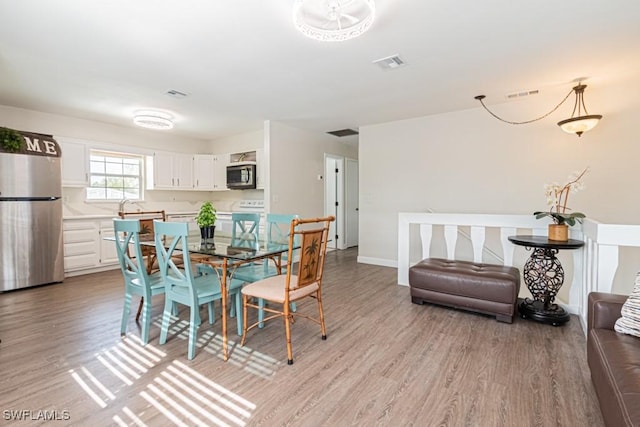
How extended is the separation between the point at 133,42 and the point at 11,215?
311cm

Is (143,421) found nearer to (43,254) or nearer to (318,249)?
(318,249)

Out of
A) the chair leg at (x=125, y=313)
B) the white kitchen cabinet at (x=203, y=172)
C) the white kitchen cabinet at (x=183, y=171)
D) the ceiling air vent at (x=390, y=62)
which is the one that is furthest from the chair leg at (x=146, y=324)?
the white kitchen cabinet at (x=203, y=172)

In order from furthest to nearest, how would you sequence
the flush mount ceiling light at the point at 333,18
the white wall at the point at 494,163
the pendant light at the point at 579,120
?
the white wall at the point at 494,163 < the pendant light at the point at 579,120 < the flush mount ceiling light at the point at 333,18

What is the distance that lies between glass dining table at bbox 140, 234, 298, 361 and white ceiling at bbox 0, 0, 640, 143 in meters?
1.66

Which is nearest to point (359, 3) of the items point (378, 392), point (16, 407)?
point (378, 392)

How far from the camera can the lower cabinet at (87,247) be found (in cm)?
443

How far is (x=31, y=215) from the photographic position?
3.93 meters

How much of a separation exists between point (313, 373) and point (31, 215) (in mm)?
4347

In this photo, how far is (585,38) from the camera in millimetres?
2393

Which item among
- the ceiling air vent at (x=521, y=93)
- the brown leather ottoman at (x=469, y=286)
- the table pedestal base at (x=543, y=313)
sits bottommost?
the table pedestal base at (x=543, y=313)

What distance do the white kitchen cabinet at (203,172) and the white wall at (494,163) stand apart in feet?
10.1

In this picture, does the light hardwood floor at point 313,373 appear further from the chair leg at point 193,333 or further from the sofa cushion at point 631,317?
the sofa cushion at point 631,317

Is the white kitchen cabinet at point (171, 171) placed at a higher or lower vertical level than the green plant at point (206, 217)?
higher

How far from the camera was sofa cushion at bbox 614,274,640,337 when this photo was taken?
1521 millimetres
